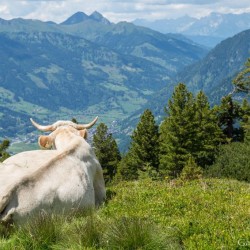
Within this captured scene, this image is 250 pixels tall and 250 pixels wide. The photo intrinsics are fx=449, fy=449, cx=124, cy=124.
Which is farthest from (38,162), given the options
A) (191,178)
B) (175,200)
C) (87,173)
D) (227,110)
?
(227,110)

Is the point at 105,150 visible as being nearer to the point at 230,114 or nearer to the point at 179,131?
the point at 179,131

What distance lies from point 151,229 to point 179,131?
1818 inches

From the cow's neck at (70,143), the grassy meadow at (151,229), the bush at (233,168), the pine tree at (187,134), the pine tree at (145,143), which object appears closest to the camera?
the grassy meadow at (151,229)

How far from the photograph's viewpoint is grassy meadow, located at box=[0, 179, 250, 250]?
6898 millimetres

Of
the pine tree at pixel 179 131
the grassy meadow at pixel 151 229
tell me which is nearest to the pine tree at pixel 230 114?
the pine tree at pixel 179 131

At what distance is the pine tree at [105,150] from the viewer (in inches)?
2719

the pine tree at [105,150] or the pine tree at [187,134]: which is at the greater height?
the pine tree at [187,134]

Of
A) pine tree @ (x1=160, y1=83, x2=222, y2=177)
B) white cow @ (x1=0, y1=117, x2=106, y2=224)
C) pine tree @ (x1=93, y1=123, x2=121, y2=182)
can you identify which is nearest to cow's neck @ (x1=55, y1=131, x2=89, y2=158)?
white cow @ (x1=0, y1=117, x2=106, y2=224)

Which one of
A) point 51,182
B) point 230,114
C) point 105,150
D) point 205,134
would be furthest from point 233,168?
point 105,150

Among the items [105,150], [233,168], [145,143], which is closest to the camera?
[233,168]

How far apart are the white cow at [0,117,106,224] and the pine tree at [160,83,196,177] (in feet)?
131

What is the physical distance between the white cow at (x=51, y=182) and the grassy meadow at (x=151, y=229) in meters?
0.39

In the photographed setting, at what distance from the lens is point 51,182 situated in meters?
9.50

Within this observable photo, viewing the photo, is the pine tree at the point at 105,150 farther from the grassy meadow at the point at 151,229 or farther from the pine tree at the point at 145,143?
the grassy meadow at the point at 151,229
